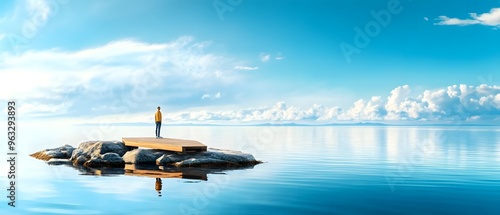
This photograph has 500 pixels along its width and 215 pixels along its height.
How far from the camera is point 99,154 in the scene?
33000 millimetres

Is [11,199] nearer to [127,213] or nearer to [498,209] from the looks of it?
[127,213]

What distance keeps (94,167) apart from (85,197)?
12201 mm

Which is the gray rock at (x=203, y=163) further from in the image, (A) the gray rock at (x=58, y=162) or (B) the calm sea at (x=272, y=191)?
(A) the gray rock at (x=58, y=162)

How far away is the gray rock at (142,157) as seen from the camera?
31297mm

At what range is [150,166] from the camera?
2947cm

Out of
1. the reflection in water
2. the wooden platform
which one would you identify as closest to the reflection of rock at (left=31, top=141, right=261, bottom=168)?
the wooden platform

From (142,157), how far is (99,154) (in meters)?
3.68

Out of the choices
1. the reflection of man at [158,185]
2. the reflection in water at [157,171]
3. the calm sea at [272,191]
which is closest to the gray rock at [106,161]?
the reflection in water at [157,171]

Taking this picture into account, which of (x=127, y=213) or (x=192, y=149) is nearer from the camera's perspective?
(x=127, y=213)

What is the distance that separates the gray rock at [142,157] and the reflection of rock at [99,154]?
74cm

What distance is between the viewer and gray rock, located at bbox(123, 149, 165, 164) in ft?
103

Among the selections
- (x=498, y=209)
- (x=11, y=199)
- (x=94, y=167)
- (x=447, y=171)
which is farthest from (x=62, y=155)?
(x=498, y=209)

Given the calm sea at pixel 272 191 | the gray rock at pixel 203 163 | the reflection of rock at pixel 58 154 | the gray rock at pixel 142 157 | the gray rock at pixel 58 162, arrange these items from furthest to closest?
the reflection of rock at pixel 58 154 < the gray rock at pixel 58 162 < the gray rock at pixel 142 157 < the gray rock at pixel 203 163 < the calm sea at pixel 272 191

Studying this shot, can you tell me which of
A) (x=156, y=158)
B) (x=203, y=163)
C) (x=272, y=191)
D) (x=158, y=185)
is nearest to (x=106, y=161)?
(x=156, y=158)
